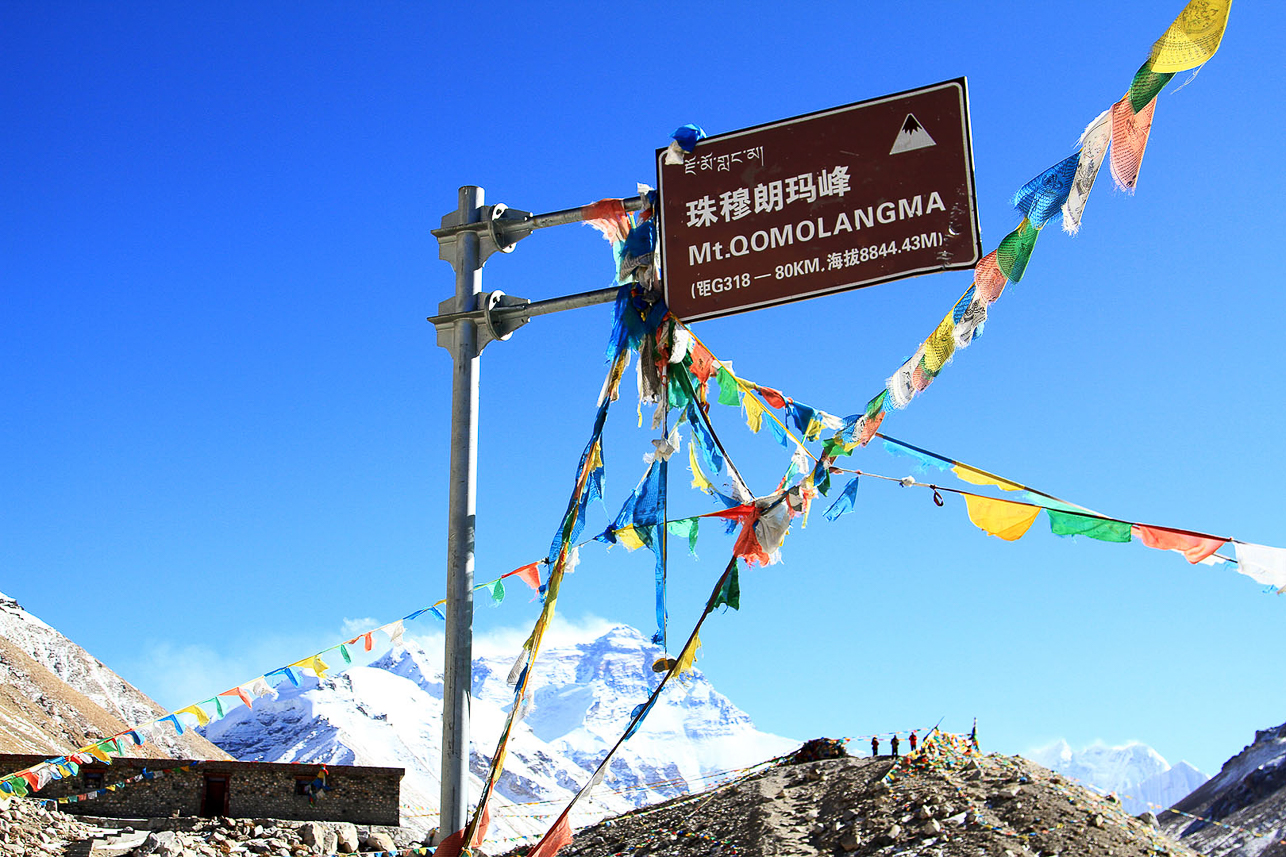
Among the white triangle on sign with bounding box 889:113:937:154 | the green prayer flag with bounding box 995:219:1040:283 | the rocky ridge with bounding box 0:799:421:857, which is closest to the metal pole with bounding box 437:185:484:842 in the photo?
the white triangle on sign with bounding box 889:113:937:154

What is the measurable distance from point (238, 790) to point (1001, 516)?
56.6 ft

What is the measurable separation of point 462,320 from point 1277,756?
38.1 metres

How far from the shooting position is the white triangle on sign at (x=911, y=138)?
4.91 m

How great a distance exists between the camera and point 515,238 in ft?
19.3

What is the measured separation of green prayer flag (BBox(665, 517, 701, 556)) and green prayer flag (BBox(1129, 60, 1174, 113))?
164 inches

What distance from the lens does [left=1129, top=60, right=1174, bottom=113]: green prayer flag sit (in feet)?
12.9

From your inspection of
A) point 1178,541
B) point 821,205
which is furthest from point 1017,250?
point 1178,541

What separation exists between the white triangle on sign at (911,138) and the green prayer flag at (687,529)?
10.7ft

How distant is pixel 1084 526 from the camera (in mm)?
5109

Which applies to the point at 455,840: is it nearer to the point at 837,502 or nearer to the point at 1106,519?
the point at 837,502

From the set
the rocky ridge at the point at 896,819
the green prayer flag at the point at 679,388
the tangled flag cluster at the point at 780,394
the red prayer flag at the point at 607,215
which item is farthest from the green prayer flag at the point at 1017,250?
the rocky ridge at the point at 896,819

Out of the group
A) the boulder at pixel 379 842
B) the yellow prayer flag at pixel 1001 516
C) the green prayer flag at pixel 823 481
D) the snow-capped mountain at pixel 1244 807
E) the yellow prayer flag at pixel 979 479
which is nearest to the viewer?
the yellow prayer flag at pixel 1001 516

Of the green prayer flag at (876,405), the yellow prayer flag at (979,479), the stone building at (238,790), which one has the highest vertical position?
the green prayer flag at (876,405)

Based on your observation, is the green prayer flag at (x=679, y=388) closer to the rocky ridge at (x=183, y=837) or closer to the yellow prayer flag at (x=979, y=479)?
the yellow prayer flag at (x=979, y=479)
